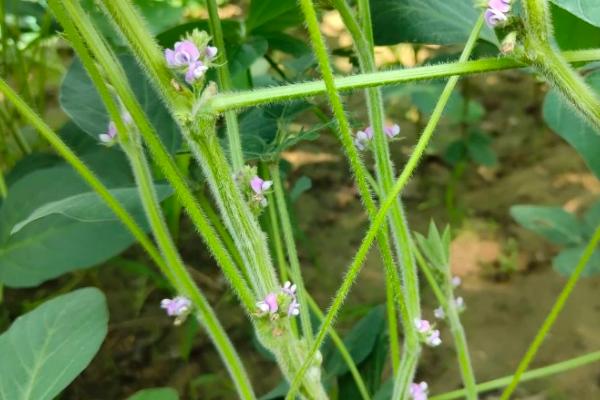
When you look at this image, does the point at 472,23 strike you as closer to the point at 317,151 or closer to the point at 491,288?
the point at 491,288

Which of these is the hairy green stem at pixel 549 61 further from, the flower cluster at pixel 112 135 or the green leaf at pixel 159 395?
the green leaf at pixel 159 395

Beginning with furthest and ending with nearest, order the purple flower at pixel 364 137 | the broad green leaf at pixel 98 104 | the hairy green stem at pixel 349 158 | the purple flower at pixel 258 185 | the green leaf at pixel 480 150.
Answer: the green leaf at pixel 480 150 < the broad green leaf at pixel 98 104 < the purple flower at pixel 364 137 < the purple flower at pixel 258 185 < the hairy green stem at pixel 349 158

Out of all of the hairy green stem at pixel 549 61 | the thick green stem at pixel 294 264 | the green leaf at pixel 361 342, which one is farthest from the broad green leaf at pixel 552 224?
the hairy green stem at pixel 549 61

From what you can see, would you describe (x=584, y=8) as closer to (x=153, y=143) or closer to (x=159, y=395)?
(x=153, y=143)

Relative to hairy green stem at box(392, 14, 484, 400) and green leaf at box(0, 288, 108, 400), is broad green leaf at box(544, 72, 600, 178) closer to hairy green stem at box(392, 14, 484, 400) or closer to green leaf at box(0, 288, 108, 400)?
hairy green stem at box(392, 14, 484, 400)

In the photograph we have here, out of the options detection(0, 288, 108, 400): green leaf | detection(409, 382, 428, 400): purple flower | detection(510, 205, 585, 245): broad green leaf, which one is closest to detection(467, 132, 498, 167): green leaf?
detection(510, 205, 585, 245): broad green leaf

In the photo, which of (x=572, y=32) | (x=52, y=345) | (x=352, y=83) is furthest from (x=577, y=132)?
(x=52, y=345)
